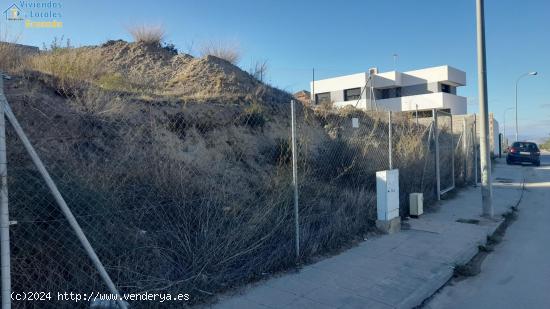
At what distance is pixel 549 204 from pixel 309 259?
910 cm

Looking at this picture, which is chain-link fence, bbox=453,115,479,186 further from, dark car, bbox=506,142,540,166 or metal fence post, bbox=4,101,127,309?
dark car, bbox=506,142,540,166

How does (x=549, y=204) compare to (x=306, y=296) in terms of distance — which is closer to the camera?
(x=306, y=296)

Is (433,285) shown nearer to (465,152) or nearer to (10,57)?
(10,57)

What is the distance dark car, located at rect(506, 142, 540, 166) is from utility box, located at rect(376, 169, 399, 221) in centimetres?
2372

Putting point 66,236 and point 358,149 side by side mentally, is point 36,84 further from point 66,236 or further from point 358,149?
point 358,149

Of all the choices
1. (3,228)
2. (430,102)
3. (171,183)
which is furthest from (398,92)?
(3,228)

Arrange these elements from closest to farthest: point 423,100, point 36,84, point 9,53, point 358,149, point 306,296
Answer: point 306,296, point 36,84, point 9,53, point 358,149, point 423,100

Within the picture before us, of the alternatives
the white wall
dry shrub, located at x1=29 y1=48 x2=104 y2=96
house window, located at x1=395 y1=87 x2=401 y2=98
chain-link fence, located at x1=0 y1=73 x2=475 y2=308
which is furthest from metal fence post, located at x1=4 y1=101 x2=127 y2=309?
house window, located at x1=395 y1=87 x2=401 y2=98

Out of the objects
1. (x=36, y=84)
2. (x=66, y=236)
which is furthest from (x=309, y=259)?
(x=36, y=84)

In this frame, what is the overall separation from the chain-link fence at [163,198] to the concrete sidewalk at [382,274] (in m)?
0.33

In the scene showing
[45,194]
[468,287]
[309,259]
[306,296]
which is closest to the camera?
[45,194]

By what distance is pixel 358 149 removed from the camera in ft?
28.4

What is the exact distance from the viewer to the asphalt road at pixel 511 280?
4.54 metres

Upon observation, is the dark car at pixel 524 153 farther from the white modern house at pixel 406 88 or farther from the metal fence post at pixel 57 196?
the metal fence post at pixel 57 196
